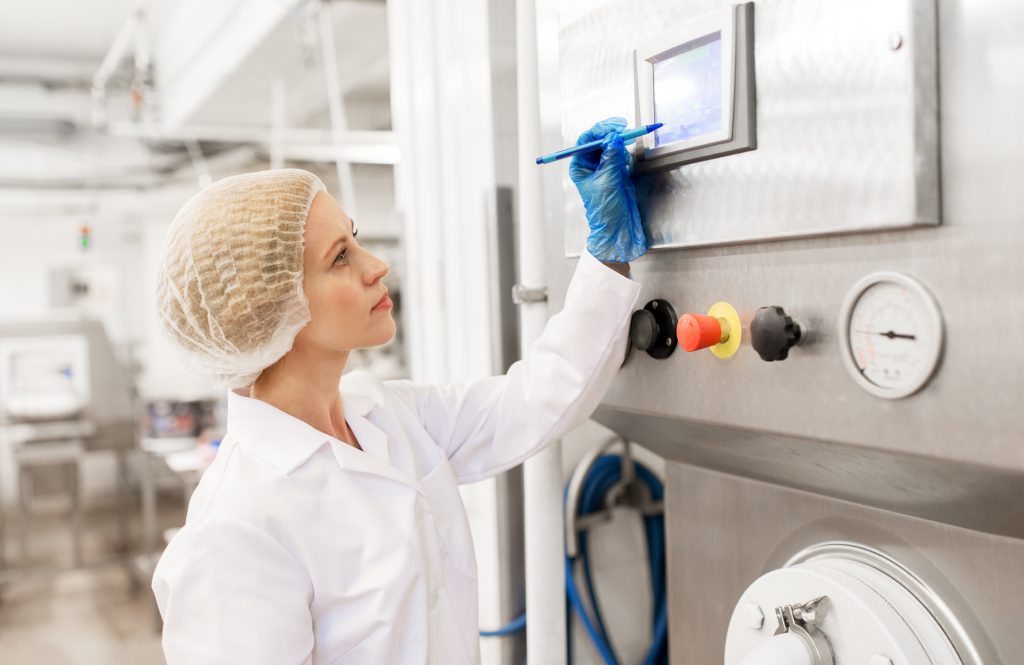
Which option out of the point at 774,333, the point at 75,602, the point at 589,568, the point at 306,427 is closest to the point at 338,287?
the point at 306,427

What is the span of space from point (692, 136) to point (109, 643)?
151 inches

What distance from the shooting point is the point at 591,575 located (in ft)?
5.05

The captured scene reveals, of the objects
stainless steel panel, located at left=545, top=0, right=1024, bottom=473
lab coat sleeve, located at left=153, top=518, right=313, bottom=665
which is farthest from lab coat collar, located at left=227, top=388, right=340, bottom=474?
stainless steel panel, located at left=545, top=0, right=1024, bottom=473

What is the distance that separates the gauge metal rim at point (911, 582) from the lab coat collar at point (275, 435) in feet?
1.82

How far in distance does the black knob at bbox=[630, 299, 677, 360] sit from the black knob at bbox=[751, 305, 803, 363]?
0.17 m

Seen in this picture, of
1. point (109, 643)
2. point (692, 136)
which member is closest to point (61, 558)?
point (109, 643)

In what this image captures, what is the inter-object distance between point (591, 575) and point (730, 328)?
0.87m

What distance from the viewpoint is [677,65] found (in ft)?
2.81

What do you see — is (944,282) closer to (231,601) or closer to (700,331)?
(700,331)

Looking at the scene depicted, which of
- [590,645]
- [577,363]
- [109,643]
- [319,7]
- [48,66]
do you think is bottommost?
[109,643]

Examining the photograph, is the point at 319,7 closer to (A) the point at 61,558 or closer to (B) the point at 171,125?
(B) the point at 171,125

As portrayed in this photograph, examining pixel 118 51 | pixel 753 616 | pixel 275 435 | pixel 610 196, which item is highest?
pixel 118 51

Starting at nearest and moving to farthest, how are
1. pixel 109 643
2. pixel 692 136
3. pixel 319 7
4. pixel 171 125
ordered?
pixel 692 136 → pixel 319 7 → pixel 109 643 → pixel 171 125

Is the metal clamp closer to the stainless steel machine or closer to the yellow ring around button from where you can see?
the stainless steel machine
